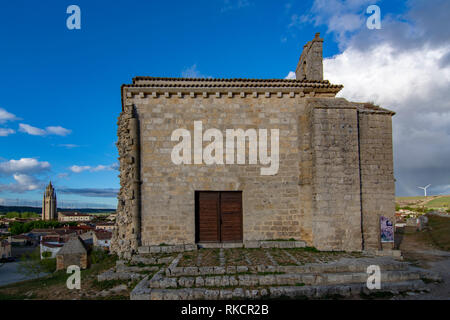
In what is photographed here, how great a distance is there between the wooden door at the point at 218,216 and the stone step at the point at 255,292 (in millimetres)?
3994

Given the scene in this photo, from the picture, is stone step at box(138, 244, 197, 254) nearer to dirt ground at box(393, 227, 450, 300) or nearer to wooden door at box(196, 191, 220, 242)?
wooden door at box(196, 191, 220, 242)

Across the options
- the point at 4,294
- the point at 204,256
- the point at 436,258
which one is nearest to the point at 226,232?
the point at 204,256

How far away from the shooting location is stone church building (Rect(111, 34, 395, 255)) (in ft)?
30.7

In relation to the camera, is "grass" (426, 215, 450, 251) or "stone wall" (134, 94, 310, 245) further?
"grass" (426, 215, 450, 251)

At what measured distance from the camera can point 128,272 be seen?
7.57 meters

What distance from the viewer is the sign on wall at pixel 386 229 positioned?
9430 millimetres

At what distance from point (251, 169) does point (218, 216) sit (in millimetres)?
2213

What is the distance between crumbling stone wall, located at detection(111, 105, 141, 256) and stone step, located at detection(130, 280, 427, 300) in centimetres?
365

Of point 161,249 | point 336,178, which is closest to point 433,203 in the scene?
point 336,178

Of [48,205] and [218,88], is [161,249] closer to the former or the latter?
[218,88]

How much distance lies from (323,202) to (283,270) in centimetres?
363

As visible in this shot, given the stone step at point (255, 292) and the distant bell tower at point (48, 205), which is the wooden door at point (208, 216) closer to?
the stone step at point (255, 292)

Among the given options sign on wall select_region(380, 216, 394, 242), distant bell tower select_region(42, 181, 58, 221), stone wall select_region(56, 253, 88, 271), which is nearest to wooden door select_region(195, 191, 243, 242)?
sign on wall select_region(380, 216, 394, 242)
